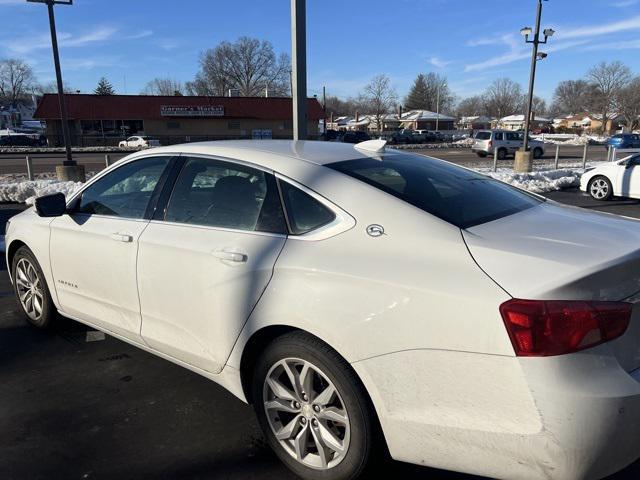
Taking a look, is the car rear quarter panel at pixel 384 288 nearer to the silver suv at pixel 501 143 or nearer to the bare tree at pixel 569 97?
the silver suv at pixel 501 143

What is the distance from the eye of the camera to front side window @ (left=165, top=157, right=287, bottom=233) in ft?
8.72

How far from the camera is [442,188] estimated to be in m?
2.79

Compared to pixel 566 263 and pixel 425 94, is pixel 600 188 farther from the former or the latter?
pixel 425 94

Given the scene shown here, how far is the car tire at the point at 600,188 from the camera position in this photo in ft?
40.2

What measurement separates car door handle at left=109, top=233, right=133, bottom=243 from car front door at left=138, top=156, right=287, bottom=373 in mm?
129

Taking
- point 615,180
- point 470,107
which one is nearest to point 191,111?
point 615,180

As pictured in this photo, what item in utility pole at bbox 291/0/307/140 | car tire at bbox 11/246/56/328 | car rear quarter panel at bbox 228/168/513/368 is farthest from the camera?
utility pole at bbox 291/0/307/140

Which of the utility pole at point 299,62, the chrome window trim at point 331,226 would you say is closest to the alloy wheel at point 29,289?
the chrome window trim at point 331,226

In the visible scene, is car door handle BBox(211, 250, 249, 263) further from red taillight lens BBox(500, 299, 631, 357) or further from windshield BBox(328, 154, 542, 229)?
red taillight lens BBox(500, 299, 631, 357)

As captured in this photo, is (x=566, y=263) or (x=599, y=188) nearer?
(x=566, y=263)

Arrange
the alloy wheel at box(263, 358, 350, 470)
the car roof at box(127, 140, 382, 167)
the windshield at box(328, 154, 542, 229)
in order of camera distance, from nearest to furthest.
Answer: the alloy wheel at box(263, 358, 350, 470)
the windshield at box(328, 154, 542, 229)
the car roof at box(127, 140, 382, 167)

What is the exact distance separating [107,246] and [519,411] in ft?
8.46

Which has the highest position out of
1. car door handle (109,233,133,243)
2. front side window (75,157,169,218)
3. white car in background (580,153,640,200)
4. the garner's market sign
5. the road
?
the garner's market sign

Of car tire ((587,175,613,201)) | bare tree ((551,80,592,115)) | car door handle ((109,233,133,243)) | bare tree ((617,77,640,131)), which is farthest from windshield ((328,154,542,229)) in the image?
bare tree ((551,80,592,115))
